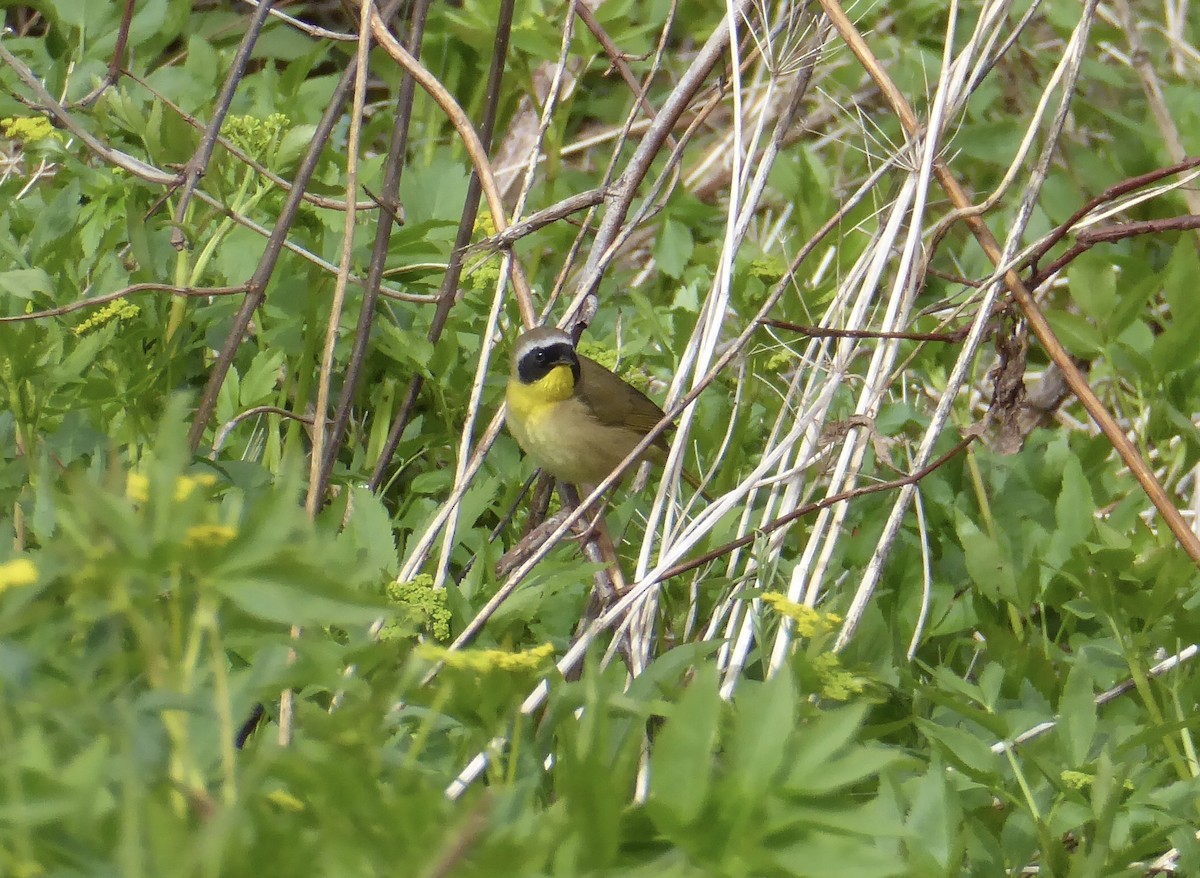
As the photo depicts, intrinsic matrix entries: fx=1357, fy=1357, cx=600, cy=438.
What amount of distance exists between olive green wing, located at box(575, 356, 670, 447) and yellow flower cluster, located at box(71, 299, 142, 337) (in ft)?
3.77

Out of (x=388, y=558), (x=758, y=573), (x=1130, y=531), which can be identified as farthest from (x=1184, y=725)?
(x=388, y=558)

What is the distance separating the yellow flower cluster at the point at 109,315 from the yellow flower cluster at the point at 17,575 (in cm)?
150

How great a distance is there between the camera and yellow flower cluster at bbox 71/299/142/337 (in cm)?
235

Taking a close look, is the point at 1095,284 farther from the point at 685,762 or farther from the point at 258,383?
the point at 685,762

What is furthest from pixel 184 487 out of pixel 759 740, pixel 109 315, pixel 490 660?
pixel 109 315

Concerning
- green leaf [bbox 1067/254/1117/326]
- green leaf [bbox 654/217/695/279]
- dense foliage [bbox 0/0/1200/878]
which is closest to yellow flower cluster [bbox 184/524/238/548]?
dense foliage [bbox 0/0/1200/878]

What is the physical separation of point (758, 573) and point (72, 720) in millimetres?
1254

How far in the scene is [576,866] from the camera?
38.8 inches

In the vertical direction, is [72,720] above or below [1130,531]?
above

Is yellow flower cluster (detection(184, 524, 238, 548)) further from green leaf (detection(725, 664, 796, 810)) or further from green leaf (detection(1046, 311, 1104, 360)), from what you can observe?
green leaf (detection(1046, 311, 1104, 360))

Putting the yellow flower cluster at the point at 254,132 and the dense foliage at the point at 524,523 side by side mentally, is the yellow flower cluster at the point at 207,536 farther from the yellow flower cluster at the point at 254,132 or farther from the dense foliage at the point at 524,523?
the yellow flower cluster at the point at 254,132

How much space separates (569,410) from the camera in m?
2.93

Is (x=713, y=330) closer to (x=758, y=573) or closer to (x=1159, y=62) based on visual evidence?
(x=758, y=573)

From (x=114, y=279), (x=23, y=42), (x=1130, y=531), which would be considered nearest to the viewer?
(x=114, y=279)
